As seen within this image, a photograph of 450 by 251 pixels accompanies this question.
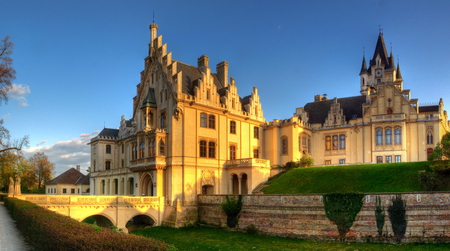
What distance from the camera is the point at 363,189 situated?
1281 inches

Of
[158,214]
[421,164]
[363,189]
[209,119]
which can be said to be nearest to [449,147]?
[421,164]

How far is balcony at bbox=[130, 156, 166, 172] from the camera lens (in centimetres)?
3778

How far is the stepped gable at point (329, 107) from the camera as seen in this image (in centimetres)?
5184

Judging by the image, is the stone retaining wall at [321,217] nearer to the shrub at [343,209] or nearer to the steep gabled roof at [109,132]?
the shrub at [343,209]

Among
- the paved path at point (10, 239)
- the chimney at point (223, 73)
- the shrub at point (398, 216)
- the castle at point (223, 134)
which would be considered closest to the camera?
the paved path at point (10, 239)

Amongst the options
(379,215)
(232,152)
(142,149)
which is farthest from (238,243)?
(142,149)

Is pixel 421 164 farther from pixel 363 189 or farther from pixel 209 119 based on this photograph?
pixel 209 119

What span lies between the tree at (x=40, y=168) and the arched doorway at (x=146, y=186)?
191ft

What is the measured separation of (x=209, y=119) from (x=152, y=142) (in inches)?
254

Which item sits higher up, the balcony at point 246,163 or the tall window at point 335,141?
the tall window at point 335,141

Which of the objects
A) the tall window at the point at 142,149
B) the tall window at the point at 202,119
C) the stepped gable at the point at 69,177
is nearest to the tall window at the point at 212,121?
the tall window at the point at 202,119

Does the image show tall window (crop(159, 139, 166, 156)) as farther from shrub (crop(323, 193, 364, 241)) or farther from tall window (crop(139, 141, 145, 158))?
shrub (crop(323, 193, 364, 241))

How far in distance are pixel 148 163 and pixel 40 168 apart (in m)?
A: 62.3

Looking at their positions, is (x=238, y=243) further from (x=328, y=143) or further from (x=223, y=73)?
(x=328, y=143)
